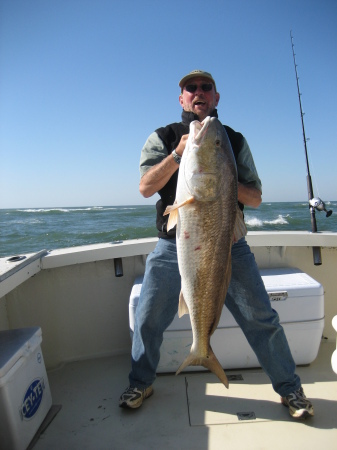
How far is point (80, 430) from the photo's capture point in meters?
2.73

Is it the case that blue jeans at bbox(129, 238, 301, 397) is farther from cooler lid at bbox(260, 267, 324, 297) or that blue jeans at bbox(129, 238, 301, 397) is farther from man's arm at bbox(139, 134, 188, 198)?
cooler lid at bbox(260, 267, 324, 297)

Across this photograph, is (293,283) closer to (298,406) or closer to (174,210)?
(298,406)

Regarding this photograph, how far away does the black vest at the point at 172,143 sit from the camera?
9.88ft

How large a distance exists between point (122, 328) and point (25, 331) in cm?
146

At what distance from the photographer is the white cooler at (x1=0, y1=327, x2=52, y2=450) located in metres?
2.33

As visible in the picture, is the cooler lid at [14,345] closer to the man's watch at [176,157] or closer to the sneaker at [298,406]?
the man's watch at [176,157]

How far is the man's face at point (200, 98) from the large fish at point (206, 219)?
65 cm

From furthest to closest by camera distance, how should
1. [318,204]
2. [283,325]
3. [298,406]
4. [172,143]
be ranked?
[318,204]
[283,325]
[172,143]
[298,406]

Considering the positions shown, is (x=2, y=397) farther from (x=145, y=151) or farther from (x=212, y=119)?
(x=212, y=119)

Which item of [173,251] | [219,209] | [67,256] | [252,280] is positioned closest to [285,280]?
[252,280]

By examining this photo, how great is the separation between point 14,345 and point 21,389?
317mm

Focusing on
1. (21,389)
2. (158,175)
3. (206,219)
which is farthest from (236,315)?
(21,389)

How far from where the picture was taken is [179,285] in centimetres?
289

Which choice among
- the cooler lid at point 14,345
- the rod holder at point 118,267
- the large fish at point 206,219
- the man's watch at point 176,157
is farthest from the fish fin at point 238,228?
the rod holder at point 118,267
